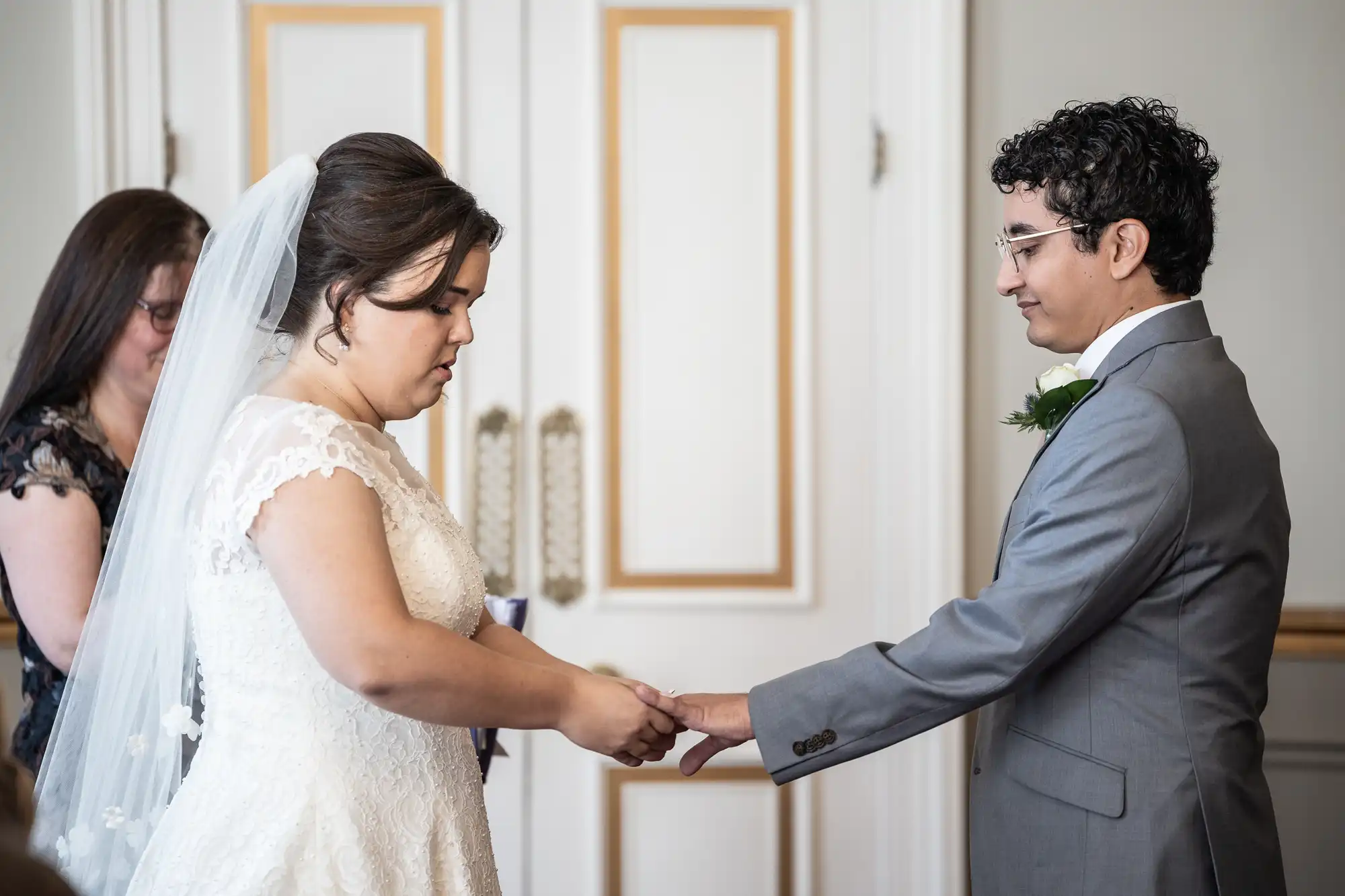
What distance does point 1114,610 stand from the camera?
1585 millimetres

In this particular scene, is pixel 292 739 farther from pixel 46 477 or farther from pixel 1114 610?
pixel 1114 610

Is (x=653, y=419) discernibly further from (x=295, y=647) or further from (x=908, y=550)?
(x=295, y=647)

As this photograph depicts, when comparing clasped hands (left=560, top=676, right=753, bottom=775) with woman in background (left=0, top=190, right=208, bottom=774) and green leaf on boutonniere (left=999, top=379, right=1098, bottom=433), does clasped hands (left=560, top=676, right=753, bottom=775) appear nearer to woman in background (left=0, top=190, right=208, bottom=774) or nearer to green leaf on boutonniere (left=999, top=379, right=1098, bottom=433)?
green leaf on boutonniere (left=999, top=379, right=1098, bottom=433)

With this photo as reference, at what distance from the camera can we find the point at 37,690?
1.92 metres

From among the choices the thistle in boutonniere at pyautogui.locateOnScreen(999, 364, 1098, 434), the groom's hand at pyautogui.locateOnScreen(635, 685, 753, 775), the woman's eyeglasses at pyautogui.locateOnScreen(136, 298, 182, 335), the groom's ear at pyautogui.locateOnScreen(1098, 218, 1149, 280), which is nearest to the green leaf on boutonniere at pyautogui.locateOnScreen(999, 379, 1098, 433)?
the thistle in boutonniere at pyautogui.locateOnScreen(999, 364, 1098, 434)

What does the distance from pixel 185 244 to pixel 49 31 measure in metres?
1.10

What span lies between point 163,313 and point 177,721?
0.77 m

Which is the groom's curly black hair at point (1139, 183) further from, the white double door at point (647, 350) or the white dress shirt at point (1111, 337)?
the white double door at point (647, 350)

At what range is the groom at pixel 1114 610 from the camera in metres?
1.55

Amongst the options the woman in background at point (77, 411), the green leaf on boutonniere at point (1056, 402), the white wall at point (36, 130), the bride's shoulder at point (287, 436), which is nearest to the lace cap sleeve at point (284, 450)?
the bride's shoulder at point (287, 436)

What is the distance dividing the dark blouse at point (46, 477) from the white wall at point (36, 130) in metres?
0.95

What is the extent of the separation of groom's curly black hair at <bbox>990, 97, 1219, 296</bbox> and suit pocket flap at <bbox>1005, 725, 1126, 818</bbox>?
2.29ft

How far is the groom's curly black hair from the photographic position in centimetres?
169

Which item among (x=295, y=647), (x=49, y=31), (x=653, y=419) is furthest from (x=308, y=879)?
(x=49, y=31)
